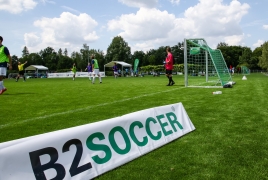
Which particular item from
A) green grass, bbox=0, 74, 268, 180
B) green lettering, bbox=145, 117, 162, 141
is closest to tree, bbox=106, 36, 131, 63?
green grass, bbox=0, 74, 268, 180

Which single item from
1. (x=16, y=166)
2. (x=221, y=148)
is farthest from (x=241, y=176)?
(x=16, y=166)

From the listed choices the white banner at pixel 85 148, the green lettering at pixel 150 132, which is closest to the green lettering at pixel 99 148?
the white banner at pixel 85 148

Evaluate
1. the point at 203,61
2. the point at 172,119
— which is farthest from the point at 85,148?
the point at 203,61

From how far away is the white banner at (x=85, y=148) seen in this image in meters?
2.31

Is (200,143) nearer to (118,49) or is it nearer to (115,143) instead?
(115,143)

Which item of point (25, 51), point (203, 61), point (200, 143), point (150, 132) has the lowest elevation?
point (200, 143)

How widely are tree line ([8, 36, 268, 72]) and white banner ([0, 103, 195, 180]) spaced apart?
199 feet

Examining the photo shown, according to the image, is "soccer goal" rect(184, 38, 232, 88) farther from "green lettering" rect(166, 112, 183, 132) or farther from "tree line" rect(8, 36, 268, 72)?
"tree line" rect(8, 36, 268, 72)

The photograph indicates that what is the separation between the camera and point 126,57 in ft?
309

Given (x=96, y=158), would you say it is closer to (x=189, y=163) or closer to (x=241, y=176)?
(x=189, y=163)

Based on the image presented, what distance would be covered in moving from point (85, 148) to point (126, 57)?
92154 millimetres

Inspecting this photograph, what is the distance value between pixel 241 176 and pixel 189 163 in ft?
1.99

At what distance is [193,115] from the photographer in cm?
587

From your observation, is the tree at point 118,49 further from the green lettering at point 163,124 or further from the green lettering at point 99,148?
the green lettering at point 99,148
